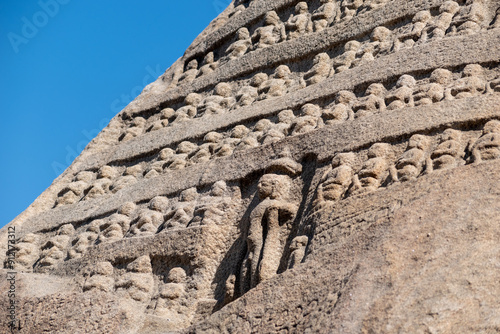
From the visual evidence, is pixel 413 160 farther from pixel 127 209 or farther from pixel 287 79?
pixel 127 209

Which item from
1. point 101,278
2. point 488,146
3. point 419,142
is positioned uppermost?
point 419,142

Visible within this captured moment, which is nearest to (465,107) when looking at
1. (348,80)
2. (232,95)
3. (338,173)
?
(338,173)

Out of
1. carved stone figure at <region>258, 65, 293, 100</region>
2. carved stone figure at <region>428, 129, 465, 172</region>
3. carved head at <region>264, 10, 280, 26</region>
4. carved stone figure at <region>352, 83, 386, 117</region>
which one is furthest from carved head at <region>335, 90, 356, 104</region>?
carved head at <region>264, 10, 280, 26</region>

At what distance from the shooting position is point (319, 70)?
738cm

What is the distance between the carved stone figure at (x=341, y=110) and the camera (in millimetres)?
6469

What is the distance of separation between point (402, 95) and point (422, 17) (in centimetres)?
118

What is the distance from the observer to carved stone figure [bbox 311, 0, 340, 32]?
8.09 metres

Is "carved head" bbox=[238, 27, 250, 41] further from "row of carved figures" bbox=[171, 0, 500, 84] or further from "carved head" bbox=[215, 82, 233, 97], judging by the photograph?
"carved head" bbox=[215, 82, 233, 97]

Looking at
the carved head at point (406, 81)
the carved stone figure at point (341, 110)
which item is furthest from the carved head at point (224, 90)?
the carved head at point (406, 81)

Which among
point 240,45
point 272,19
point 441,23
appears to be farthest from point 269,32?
point 441,23

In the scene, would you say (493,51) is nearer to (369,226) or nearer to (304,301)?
(369,226)

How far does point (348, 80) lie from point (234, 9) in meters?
3.24

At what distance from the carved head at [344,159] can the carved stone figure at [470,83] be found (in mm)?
880

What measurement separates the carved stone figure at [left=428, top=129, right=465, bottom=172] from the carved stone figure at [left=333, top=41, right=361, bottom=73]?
191 centimetres
